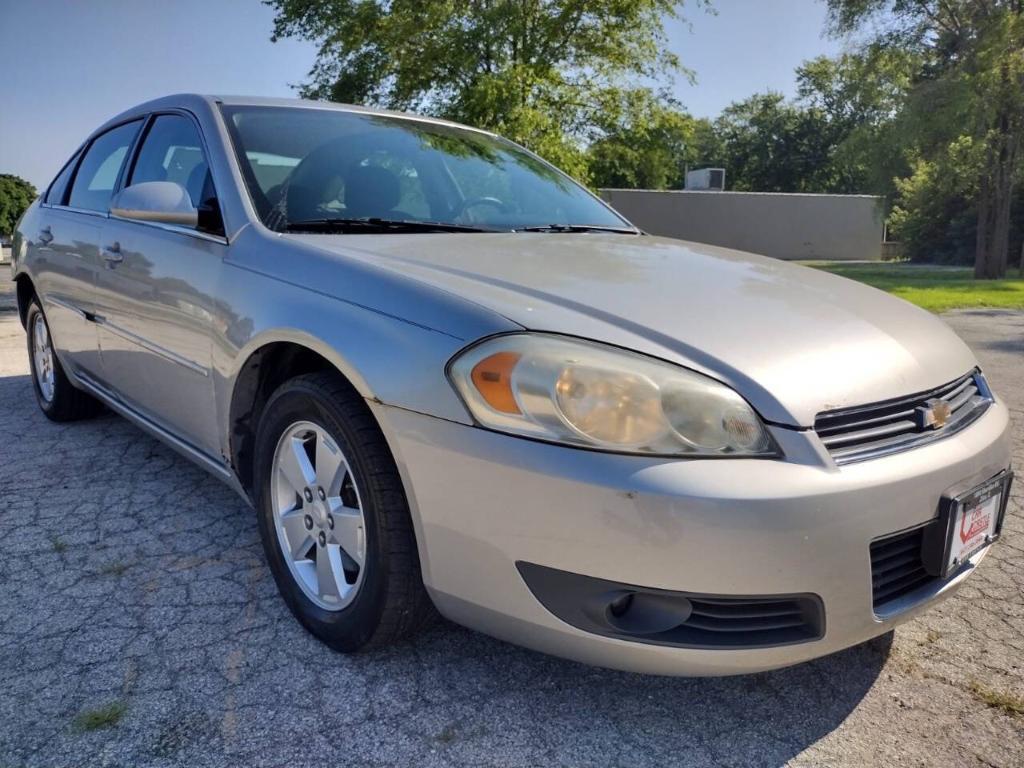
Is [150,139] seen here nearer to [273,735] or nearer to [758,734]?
[273,735]

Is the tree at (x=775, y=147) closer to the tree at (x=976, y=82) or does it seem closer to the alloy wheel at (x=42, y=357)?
the tree at (x=976, y=82)

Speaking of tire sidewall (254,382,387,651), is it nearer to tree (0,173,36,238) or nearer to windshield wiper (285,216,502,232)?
windshield wiper (285,216,502,232)

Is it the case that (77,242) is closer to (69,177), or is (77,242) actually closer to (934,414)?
(69,177)

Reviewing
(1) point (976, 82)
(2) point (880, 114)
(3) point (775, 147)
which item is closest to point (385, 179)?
(1) point (976, 82)

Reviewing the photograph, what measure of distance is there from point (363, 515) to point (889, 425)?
48.3 inches

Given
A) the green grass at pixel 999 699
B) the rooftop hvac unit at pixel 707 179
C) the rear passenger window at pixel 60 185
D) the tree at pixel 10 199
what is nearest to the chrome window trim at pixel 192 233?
the rear passenger window at pixel 60 185

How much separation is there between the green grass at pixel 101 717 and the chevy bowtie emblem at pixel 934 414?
6.42 ft

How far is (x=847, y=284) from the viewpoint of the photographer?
2617 mm

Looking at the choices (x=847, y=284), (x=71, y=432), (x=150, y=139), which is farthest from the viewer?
(x=71, y=432)

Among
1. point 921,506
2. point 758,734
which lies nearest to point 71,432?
point 758,734

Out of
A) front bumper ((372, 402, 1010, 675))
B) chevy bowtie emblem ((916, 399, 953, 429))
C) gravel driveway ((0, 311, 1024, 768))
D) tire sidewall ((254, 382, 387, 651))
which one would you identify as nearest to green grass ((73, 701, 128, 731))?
gravel driveway ((0, 311, 1024, 768))

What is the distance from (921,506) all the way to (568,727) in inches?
36.2

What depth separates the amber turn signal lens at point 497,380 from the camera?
1697mm

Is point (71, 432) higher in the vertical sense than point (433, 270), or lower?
lower
